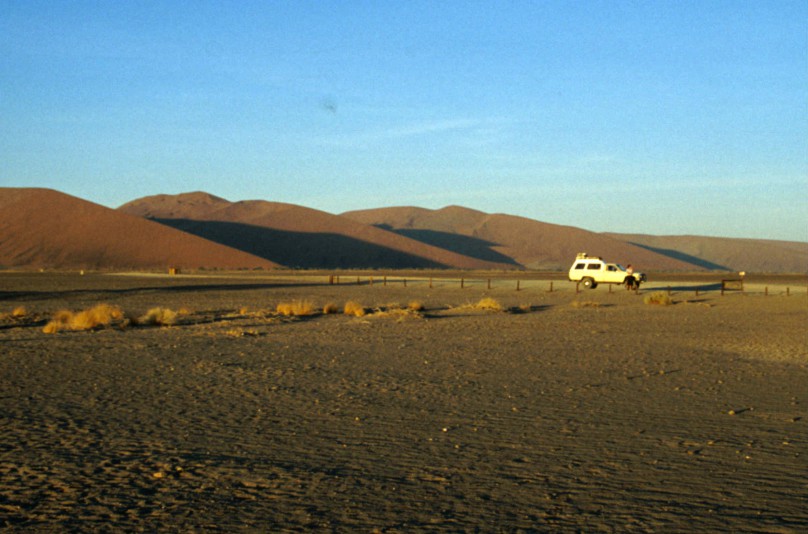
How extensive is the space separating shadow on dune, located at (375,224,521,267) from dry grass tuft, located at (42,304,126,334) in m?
150

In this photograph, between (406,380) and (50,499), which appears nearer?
(50,499)

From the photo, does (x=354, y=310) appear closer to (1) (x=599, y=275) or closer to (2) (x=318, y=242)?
(1) (x=599, y=275)

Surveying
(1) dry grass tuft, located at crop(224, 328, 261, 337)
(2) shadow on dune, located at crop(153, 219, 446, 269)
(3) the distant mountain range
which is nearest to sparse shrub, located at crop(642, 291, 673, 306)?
(1) dry grass tuft, located at crop(224, 328, 261, 337)

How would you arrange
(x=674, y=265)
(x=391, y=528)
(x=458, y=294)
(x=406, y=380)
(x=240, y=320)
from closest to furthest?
(x=391, y=528) → (x=406, y=380) → (x=240, y=320) → (x=458, y=294) → (x=674, y=265)

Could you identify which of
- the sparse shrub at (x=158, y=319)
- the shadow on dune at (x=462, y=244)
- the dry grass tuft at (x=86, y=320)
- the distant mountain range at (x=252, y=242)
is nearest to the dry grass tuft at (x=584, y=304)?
the sparse shrub at (x=158, y=319)

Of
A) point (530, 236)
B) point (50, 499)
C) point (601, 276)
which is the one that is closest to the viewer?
point (50, 499)

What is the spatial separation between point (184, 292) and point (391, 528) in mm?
38906

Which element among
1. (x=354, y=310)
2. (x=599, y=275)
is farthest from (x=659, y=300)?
(x=354, y=310)

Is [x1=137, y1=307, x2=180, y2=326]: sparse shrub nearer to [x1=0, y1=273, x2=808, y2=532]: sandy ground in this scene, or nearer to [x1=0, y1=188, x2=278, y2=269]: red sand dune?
[x1=0, y1=273, x2=808, y2=532]: sandy ground

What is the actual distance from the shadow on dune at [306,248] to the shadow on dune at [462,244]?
27.3 metres

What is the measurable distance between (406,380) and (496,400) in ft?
7.67

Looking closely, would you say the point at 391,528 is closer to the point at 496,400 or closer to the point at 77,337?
the point at 496,400

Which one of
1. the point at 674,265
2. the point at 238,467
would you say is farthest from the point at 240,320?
the point at 674,265

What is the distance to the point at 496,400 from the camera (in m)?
11.5
